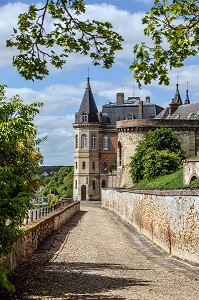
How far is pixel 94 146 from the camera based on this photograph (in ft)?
328

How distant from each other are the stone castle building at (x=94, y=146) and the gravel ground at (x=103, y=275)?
252ft

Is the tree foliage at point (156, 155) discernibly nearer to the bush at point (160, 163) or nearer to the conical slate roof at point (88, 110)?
the bush at point (160, 163)

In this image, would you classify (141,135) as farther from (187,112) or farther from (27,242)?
(27,242)

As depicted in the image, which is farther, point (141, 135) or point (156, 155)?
point (141, 135)

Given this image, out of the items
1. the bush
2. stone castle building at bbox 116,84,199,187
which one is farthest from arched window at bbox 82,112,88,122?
the bush

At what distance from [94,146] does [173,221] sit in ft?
263

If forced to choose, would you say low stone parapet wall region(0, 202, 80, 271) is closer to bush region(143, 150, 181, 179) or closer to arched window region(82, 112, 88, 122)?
bush region(143, 150, 181, 179)

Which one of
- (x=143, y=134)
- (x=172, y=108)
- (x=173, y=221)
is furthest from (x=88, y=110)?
(x=173, y=221)

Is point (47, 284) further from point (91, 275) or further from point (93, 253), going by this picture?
point (93, 253)

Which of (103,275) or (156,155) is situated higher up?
(156,155)

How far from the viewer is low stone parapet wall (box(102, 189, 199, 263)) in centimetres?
1739

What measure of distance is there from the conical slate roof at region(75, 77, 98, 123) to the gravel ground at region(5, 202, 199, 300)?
78448mm

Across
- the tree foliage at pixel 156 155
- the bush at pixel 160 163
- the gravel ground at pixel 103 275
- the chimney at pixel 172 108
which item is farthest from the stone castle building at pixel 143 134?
the gravel ground at pixel 103 275

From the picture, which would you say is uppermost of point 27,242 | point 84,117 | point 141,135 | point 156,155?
point 84,117
